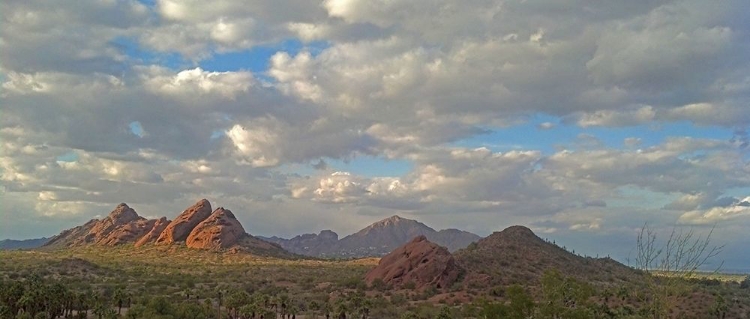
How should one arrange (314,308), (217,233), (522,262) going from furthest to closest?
(217,233), (522,262), (314,308)

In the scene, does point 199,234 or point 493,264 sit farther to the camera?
point 199,234

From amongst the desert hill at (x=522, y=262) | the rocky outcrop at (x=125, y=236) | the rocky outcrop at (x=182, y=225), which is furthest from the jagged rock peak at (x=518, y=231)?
the rocky outcrop at (x=125, y=236)

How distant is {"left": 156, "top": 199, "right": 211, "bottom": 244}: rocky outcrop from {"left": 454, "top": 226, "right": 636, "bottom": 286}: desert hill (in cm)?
9150

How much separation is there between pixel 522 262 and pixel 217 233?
9394cm

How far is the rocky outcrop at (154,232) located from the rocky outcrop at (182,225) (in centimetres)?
291

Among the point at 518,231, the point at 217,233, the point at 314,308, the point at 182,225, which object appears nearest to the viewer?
Answer: the point at 314,308

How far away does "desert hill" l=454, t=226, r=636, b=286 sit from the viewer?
105m

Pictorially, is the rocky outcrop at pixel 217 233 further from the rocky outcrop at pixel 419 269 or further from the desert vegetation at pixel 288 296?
the rocky outcrop at pixel 419 269

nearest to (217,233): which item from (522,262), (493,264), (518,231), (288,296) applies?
(518,231)

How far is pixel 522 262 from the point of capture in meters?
120

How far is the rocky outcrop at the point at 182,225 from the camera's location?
183 metres

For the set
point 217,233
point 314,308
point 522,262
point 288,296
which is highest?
Answer: point 217,233

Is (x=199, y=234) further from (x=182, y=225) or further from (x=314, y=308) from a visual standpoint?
(x=314, y=308)

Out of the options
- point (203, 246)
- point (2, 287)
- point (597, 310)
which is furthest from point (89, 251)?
point (597, 310)
